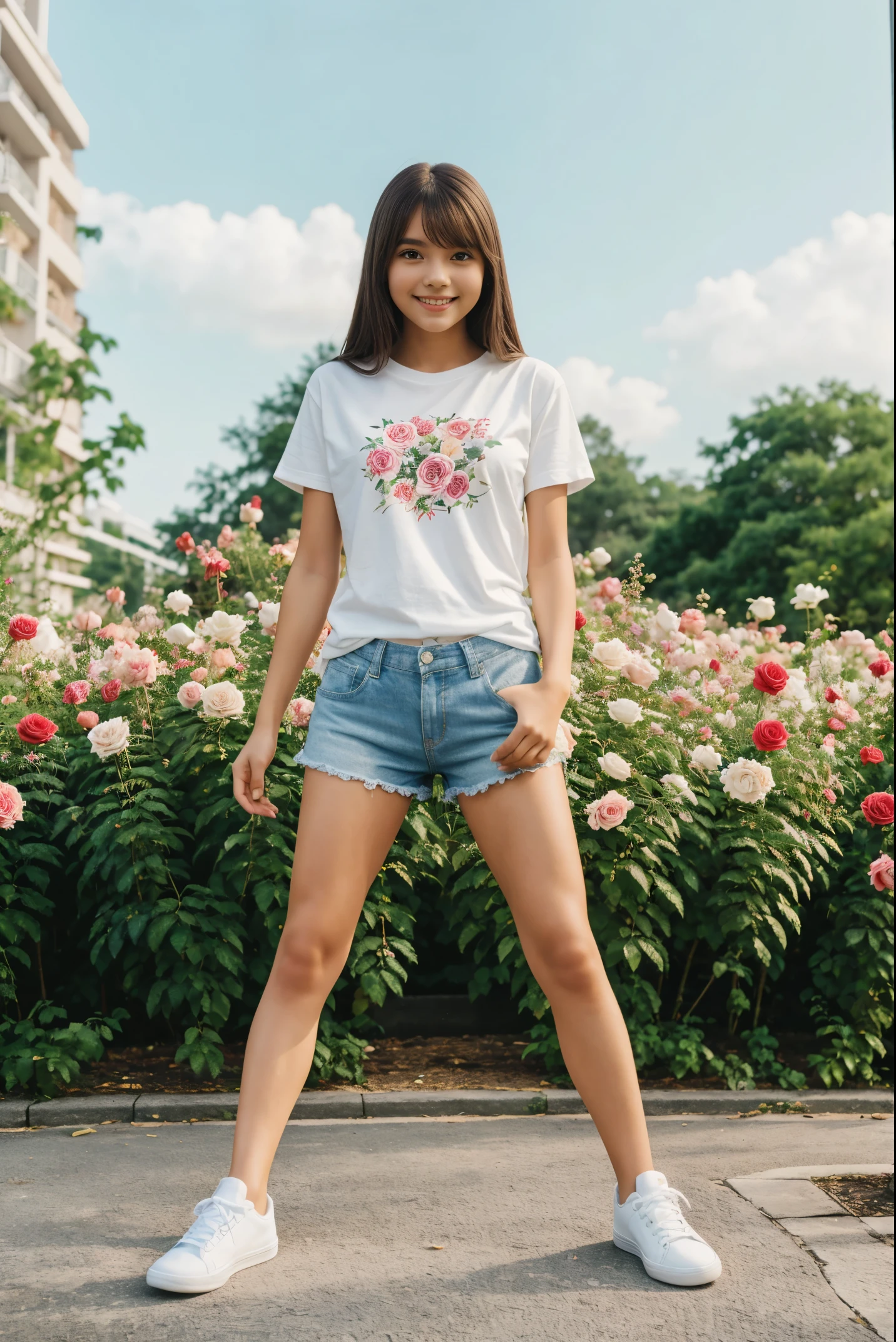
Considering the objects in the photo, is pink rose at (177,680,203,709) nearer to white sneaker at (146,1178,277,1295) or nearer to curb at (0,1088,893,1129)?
curb at (0,1088,893,1129)

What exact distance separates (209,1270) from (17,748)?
2069 millimetres

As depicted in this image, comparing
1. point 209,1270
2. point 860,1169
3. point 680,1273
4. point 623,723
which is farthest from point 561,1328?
point 623,723

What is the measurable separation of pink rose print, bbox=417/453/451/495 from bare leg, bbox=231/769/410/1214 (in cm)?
59

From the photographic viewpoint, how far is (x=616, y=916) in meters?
3.61

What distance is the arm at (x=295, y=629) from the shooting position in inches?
95.0

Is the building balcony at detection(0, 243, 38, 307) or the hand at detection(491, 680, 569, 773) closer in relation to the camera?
the hand at detection(491, 680, 569, 773)

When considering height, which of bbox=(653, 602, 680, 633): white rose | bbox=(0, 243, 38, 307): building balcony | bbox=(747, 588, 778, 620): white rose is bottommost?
bbox=(653, 602, 680, 633): white rose

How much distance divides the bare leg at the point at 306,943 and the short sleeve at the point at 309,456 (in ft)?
2.00

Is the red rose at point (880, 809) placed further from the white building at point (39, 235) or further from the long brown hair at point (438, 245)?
the white building at point (39, 235)

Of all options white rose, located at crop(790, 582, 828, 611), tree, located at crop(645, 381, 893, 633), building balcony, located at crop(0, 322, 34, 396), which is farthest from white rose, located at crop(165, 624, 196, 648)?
tree, located at crop(645, 381, 893, 633)

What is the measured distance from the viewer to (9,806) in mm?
→ 3330

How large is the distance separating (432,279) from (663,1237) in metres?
1.89

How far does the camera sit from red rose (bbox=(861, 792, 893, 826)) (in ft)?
11.4

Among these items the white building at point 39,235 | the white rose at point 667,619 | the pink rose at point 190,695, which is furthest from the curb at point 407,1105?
the white building at point 39,235
